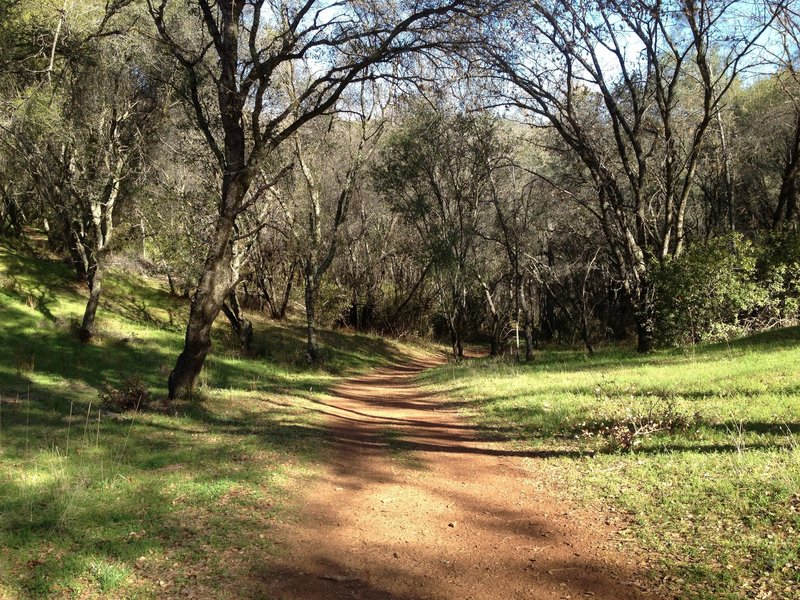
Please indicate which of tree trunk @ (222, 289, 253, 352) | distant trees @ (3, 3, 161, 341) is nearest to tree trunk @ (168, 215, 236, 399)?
distant trees @ (3, 3, 161, 341)

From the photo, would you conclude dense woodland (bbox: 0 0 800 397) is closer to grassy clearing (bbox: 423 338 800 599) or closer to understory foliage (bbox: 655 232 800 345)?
understory foliage (bbox: 655 232 800 345)

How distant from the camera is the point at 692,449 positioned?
21.5ft

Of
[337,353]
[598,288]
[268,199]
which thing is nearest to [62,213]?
[268,199]

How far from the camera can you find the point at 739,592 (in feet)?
12.1

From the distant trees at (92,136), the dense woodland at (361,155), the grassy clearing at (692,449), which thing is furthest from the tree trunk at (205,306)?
the distant trees at (92,136)

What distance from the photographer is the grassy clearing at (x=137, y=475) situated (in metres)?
4.12

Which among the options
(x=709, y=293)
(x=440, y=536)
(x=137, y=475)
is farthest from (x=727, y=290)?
(x=137, y=475)

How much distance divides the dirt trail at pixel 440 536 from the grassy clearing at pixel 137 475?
0.43 m

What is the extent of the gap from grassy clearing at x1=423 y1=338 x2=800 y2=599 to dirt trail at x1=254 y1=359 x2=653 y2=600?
17.6 inches

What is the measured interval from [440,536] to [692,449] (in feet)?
10.9

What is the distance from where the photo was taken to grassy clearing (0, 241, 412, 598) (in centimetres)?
412

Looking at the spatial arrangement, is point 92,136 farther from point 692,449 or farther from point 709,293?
point 709,293

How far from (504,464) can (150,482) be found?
4135 millimetres

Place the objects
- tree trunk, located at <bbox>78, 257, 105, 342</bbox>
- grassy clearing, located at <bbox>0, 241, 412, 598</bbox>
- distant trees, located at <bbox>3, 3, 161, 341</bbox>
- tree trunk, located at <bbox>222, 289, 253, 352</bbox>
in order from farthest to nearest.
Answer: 1. tree trunk, located at <bbox>222, 289, 253, 352</bbox>
2. tree trunk, located at <bbox>78, 257, 105, 342</bbox>
3. distant trees, located at <bbox>3, 3, 161, 341</bbox>
4. grassy clearing, located at <bbox>0, 241, 412, 598</bbox>
